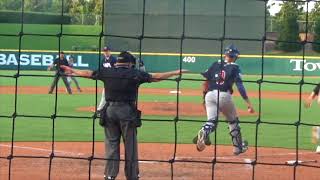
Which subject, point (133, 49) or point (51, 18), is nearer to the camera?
point (133, 49)

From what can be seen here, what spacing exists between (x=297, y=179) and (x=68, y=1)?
952 inches

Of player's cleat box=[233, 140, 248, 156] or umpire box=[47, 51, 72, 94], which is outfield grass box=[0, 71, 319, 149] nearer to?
umpire box=[47, 51, 72, 94]

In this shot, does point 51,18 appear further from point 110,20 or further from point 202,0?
point 202,0

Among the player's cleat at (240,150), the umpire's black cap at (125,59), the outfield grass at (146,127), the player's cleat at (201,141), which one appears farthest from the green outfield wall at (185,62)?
the umpire's black cap at (125,59)

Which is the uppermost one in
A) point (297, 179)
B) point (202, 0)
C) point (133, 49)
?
point (202, 0)

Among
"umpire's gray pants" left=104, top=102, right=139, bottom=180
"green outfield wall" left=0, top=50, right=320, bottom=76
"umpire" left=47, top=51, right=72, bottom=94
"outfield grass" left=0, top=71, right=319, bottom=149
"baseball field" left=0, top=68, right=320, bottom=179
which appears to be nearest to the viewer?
"umpire" left=47, top=51, right=72, bottom=94

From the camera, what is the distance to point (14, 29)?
30234 millimetres

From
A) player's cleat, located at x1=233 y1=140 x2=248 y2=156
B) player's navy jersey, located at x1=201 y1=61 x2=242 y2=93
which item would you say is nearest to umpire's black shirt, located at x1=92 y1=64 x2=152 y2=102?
player's navy jersey, located at x1=201 y1=61 x2=242 y2=93

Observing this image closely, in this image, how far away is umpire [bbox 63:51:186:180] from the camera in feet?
23.1

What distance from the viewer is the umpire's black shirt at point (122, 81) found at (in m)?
7.02

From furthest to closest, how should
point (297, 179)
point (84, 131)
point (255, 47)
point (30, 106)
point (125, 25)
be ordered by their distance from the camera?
1. point (255, 47)
2. point (125, 25)
3. point (30, 106)
4. point (84, 131)
5. point (297, 179)

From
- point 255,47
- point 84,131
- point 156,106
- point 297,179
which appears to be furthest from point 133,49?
point 297,179

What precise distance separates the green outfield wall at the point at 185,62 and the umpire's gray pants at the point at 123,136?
21.5 metres

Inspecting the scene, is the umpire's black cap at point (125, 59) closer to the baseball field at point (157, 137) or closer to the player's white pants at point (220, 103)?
the baseball field at point (157, 137)
